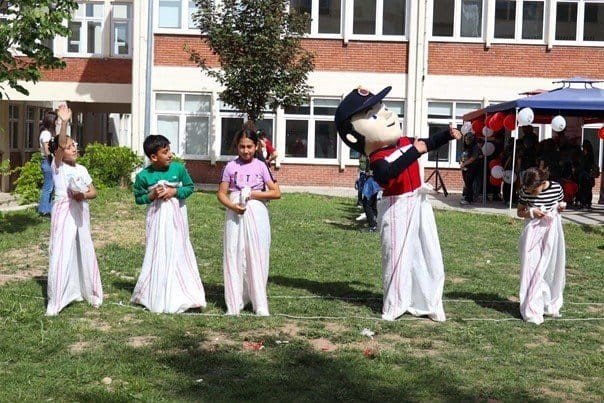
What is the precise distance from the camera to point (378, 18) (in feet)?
97.8

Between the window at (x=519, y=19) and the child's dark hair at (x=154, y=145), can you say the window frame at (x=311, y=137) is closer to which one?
the window at (x=519, y=19)

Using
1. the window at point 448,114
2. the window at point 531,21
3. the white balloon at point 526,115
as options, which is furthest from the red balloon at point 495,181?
the window at point 531,21

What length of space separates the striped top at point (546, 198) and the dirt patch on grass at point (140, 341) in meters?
3.75

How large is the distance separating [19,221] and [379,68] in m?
15.4

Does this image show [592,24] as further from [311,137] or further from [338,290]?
[338,290]

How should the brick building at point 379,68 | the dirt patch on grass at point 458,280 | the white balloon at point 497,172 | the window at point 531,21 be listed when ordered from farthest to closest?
1. the window at point 531,21
2. the brick building at point 379,68
3. the white balloon at point 497,172
4. the dirt patch on grass at point 458,280

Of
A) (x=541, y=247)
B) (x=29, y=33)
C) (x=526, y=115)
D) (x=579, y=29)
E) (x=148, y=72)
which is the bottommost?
(x=541, y=247)

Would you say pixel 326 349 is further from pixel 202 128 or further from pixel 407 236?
pixel 202 128

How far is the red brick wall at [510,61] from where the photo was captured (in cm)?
2969

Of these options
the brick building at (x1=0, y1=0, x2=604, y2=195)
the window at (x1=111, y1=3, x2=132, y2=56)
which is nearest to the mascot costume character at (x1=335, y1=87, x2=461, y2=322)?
the brick building at (x1=0, y1=0, x2=604, y2=195)

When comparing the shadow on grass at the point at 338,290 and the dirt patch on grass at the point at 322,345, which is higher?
the shadow on grass at the point at 338,290

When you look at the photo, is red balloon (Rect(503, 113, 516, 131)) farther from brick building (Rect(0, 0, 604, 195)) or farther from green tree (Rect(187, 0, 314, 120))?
brick building (Rect(0, 0, 604, 195))

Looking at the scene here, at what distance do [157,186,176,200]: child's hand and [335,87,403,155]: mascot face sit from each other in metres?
1.65

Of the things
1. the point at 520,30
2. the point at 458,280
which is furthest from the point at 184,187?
the point at 520,30
